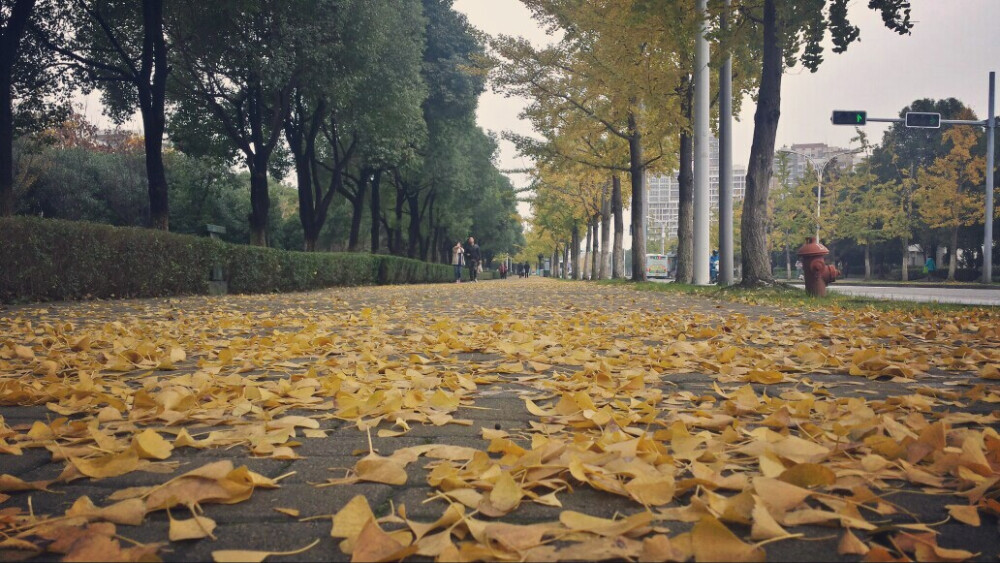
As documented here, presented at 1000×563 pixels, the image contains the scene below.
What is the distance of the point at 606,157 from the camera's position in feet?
70.4

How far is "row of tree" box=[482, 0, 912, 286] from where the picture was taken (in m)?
10.8

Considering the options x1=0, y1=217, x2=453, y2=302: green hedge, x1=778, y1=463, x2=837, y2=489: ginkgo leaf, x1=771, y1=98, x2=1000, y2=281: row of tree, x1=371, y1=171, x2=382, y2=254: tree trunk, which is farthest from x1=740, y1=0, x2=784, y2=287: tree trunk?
x1=771, y1=98, x2=1000, y2=281: row of tree

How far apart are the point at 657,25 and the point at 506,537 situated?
558 inches

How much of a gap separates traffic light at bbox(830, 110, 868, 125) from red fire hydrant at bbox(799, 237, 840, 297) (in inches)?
330

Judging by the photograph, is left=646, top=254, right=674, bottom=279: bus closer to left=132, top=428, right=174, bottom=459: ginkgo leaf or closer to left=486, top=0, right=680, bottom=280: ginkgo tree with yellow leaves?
left=486, top=0, right=680, bottom=280: ginkgo tree with yellow leaves

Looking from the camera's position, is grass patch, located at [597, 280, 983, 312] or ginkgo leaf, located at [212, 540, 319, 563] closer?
ginkgo leaf, located at [212, 540, 319, 563]

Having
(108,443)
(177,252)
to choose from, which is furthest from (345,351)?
(177,252)

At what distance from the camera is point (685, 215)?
53.2 feet

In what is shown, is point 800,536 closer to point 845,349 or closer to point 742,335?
point 845,349

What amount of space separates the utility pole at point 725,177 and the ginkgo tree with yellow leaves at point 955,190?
25.7 metres

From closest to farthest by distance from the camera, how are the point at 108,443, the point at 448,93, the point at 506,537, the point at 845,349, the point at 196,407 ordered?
the point at 506,537 < the point at 108,443 < the point at 196,407 < the point at 845,349 < the point at 448,93

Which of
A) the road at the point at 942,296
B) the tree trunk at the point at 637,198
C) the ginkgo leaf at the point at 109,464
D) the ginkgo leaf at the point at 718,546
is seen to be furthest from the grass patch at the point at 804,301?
the tree trunk at the point at 637,198

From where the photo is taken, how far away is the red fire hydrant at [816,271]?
30.7 feet

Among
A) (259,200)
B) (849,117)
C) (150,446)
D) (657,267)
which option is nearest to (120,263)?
(259,200)
